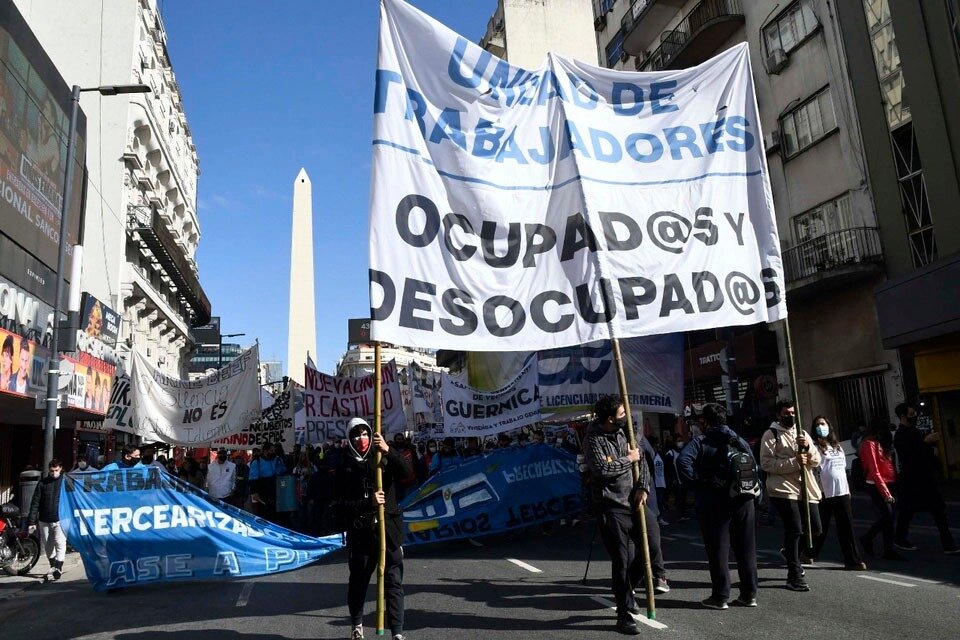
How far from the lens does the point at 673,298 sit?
6688 millimetres

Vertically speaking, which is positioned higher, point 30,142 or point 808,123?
point 808,123

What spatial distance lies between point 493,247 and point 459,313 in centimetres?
66

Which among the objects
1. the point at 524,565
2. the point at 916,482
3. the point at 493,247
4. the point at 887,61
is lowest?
the point at 524,565

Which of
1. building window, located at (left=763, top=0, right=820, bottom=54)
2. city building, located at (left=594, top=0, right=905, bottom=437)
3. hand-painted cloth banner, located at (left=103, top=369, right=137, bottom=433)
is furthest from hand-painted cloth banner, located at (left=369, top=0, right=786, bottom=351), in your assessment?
building window, located at (left=763, top=0, right=820, bottom=54)

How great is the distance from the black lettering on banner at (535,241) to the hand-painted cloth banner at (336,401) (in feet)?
39.0

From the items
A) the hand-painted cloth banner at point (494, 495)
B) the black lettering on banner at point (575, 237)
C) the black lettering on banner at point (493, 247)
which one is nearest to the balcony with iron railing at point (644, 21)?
the hand-painted cloth banner at point (494, 495)

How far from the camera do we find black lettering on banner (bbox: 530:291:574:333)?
6.34 metres

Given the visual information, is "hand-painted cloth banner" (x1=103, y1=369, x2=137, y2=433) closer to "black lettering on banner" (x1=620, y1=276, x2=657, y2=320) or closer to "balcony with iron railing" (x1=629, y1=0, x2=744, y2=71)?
"black lettering on banner" (x1=620, y1=276, x2=657, y2=320)

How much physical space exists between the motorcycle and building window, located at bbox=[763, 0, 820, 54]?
22.1 metres

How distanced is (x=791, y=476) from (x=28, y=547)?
9.93 meters

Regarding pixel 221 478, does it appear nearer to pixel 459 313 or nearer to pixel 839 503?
pixel 459 313

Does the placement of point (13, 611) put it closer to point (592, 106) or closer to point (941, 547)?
point (592, 106)

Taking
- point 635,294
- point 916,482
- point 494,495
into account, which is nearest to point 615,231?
point 635,294

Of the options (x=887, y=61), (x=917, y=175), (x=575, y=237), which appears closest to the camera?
(x=575, y=237)
